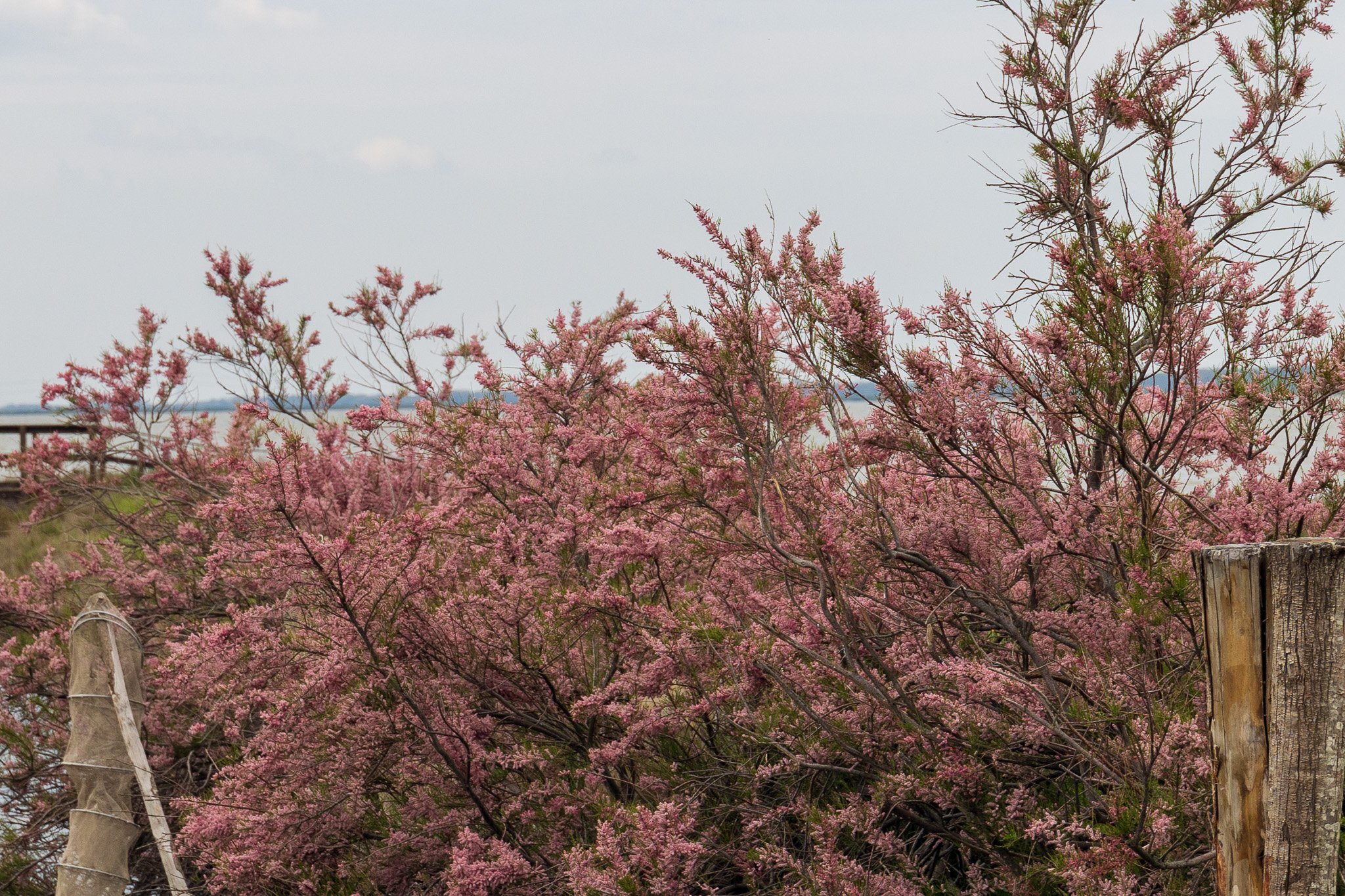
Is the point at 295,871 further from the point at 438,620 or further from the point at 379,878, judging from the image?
the point at 438,620

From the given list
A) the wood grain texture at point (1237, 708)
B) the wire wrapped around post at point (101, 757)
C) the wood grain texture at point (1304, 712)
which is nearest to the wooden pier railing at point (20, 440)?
the wire wrapped around post at point (101, 757)

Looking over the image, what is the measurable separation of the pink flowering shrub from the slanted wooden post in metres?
0.64

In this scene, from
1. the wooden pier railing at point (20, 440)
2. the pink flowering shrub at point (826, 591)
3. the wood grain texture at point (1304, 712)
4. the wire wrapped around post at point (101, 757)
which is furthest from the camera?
the wooden pier railing at point (20, 440)

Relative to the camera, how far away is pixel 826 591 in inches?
194

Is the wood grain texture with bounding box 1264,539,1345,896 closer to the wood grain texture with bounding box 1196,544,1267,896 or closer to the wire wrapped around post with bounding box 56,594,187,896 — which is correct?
the wood grain texture with bounding box 1196,544,1267,896

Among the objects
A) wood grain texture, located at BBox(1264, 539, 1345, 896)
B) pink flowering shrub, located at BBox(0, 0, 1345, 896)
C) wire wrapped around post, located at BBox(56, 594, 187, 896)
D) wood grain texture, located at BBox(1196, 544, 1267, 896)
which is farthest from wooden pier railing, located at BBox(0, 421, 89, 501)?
wood grain texture, located at BBox(1264, 539, 1345, 896)

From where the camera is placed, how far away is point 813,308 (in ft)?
16.1

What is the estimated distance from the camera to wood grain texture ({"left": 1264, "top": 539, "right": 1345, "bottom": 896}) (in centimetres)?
299

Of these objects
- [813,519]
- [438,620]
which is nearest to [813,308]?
[813,519]

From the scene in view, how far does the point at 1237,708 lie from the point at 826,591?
6.45 ft

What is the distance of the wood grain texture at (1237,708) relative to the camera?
3.04 meters

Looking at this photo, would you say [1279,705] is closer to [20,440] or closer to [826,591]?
[826,591]

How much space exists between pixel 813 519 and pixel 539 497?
76.2 inches

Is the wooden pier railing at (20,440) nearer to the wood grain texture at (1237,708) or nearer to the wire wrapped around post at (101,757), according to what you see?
the wire wrapped around post at (101,757)
